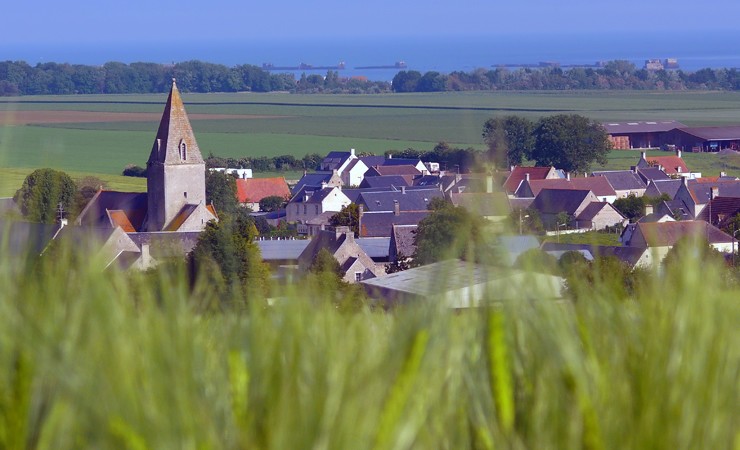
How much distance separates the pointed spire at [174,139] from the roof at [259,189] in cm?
1271

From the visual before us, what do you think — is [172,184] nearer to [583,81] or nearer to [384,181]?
[384,181]

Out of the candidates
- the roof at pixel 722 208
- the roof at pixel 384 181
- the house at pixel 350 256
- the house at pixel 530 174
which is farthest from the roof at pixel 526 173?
the house at pixel 350 256

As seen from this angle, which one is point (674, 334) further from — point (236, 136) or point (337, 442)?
point (236, 136)

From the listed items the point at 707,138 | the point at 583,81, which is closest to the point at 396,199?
the point at 707,138

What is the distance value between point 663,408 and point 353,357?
0.42 m

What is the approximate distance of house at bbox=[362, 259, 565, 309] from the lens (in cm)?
155

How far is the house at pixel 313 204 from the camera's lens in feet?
182

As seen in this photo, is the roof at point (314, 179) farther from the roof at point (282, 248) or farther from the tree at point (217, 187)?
the roof at point (282, 248)

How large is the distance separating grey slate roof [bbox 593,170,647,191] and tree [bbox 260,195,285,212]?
18.5 meters

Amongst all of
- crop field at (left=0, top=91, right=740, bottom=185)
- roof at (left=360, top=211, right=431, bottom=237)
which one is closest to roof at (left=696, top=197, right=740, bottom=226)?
roof at (left=360, top=211, right=431, bottom=237)

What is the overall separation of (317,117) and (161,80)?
41836 mm

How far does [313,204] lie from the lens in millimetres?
55875

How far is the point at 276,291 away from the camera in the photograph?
176 centimetres

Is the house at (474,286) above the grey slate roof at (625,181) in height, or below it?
above
